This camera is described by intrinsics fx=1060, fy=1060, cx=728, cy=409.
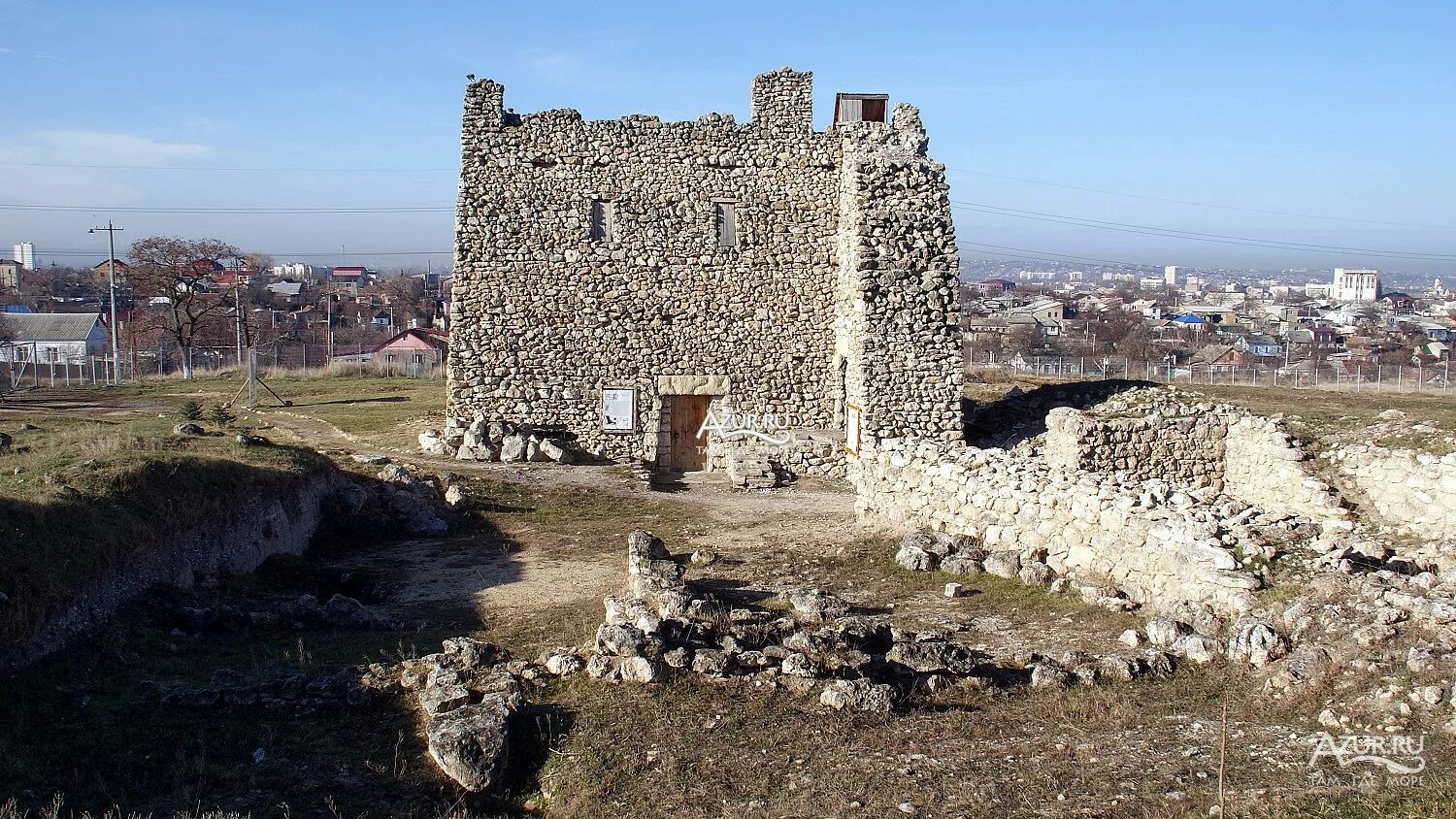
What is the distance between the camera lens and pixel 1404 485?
44.7 feet

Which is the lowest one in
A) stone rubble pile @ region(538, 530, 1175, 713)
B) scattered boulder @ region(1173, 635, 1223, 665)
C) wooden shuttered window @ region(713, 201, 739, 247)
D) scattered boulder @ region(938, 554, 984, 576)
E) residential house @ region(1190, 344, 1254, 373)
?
scattered boulder @ region(938, 554, 984, 576)

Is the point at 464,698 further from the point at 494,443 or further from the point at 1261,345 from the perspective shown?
the point at 1261,345

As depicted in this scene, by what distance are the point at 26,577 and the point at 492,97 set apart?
1513 centimetres

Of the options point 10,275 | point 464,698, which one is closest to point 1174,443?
point 464,698

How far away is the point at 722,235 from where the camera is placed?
906 inches

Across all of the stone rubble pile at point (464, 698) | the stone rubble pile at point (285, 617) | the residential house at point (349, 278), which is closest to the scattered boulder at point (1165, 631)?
the stone rubble pile at point (464, 698)

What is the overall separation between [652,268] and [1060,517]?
12.0 metres

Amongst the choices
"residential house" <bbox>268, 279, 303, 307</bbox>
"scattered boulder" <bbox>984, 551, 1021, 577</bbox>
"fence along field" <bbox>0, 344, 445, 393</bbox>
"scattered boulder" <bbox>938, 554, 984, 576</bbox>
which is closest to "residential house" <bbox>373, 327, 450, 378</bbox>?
"fence along field" <bbox>0, 344, 445, 393</bbox>

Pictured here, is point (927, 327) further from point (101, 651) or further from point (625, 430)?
point (101, 651)

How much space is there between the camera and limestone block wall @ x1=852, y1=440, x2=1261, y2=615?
35.5ft

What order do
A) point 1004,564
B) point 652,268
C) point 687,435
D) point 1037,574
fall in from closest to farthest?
point 1037,574 → point 1004,564 → point 652,268 → point 687,435

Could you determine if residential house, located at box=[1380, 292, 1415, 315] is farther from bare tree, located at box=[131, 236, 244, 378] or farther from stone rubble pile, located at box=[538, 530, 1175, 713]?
stone rubble pile, located at box=[538, 530, 1175, 713]

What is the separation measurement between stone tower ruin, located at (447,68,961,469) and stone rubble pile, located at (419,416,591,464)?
35cm

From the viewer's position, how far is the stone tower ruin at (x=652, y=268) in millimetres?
22516
